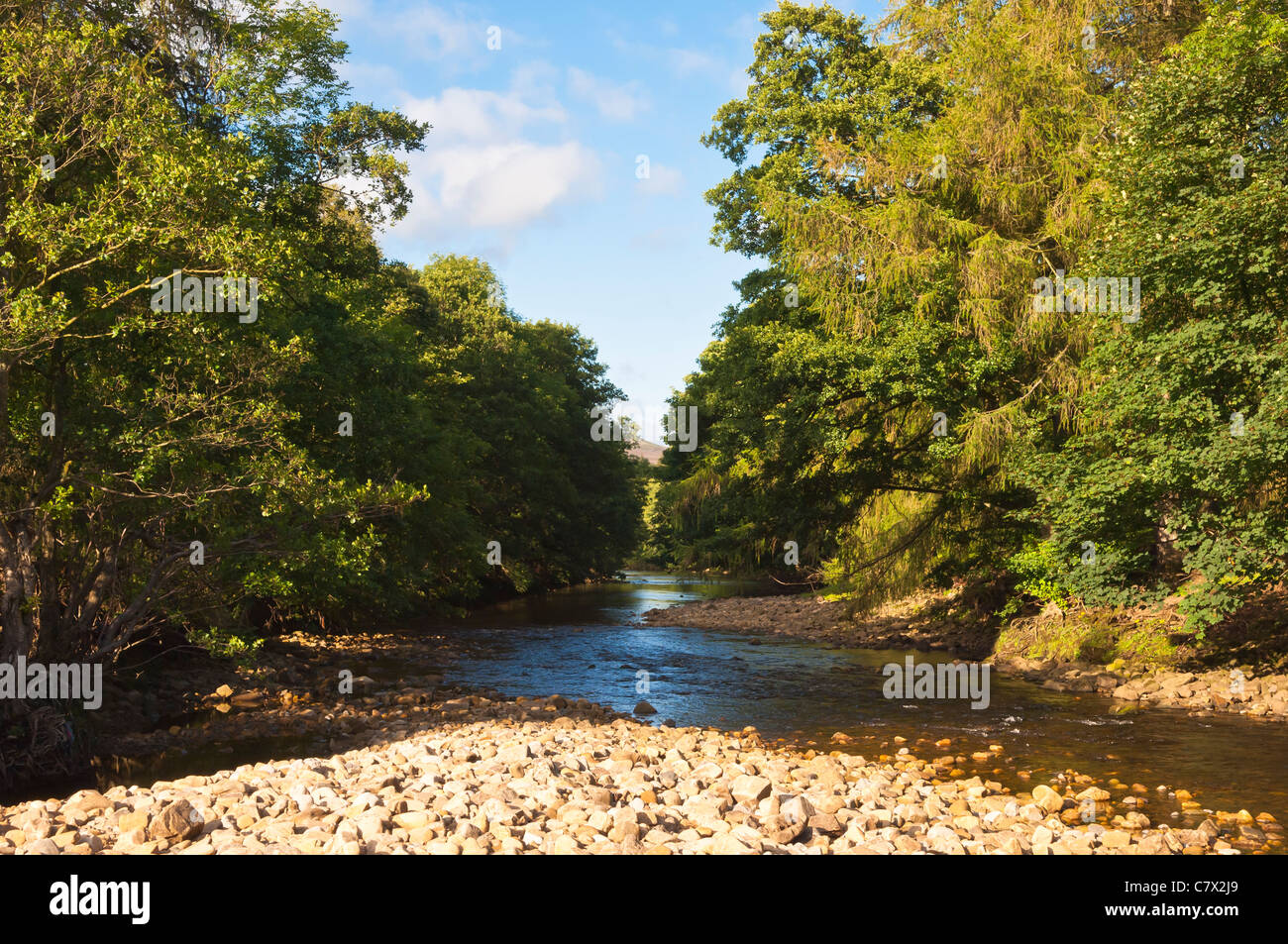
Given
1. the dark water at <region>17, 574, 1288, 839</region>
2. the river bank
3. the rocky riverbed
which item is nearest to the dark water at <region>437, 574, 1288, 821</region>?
the dark water at <region>17, 574, 1288, 839</region>

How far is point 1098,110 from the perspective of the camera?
1931 centimetres

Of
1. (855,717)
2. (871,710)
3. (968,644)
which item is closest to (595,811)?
(855,717)

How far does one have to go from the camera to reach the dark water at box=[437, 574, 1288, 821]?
11.5m

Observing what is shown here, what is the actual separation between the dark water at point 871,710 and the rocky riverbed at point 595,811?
118cm

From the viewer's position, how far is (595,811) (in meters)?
8.20

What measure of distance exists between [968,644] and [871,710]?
26.8ft

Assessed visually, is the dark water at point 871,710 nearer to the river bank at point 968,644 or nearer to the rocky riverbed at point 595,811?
the river bank at point 968,644

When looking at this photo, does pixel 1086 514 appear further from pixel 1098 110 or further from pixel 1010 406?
pixel 1098 110

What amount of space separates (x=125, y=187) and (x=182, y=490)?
3.95 metres

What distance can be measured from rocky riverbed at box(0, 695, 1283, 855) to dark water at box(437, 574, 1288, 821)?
118cm

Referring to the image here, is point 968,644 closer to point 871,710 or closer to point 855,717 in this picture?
point 871,710

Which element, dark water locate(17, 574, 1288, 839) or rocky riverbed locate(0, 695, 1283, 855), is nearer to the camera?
rocky riverbed locate(0, 695, 1283, 855)

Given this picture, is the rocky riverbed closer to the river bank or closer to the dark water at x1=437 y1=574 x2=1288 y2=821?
the dark water at x1=437 y1=574 x2=1288 y2=821

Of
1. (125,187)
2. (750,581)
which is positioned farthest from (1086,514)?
(750,581)
